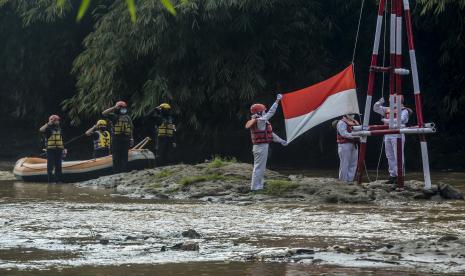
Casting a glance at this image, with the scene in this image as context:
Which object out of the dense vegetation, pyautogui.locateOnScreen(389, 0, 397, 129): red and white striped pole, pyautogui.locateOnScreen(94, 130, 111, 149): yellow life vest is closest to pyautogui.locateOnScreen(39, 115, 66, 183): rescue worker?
pyautogui.locateOnScreen(94, 130, 111, 149): yellow life vest

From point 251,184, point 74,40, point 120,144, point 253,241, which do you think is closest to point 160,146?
point 120,144

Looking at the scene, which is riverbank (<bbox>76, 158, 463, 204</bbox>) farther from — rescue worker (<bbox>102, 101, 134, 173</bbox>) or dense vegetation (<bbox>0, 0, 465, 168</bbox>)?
dense vegetation (<bbox>0, 0, 465, 168</bbox>)

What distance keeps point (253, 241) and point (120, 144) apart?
1394cm

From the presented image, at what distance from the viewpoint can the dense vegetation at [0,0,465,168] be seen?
28.5 m

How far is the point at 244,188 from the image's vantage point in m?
18.5

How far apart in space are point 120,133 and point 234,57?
20.1ft

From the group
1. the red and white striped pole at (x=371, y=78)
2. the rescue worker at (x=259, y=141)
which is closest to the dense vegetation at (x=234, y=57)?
the rescue worker at (x=259, y=141)

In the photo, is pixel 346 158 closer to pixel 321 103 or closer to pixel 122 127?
pixel 321 103

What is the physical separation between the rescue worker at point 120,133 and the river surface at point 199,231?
21.0 feet

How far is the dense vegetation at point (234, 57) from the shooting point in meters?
28.5

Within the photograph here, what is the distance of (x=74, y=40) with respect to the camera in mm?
35344

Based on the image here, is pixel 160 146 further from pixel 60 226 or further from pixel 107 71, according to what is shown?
pixel 60 226

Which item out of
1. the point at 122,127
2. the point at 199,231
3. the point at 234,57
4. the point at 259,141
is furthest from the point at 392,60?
the point at 234,57

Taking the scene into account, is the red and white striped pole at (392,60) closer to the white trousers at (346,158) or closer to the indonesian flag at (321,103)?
the indonesian flag at (321,103)
